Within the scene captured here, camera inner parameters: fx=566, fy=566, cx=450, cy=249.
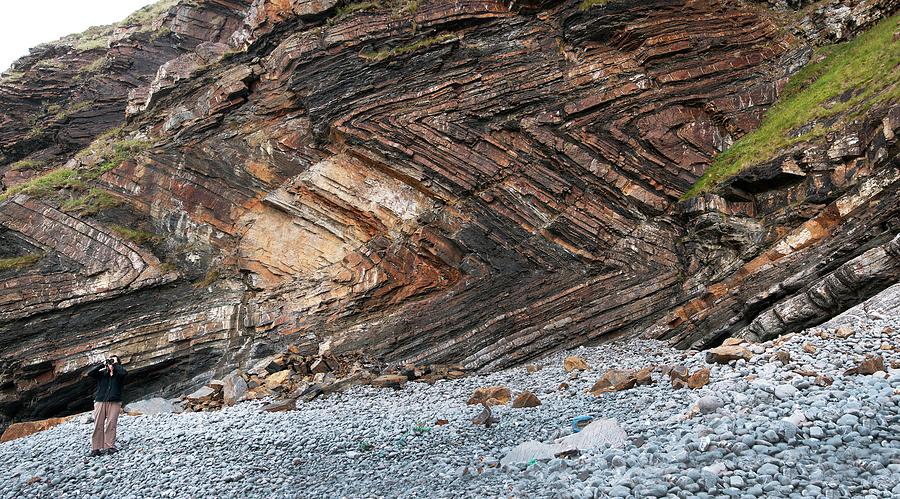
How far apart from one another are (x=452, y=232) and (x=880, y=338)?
11345mm

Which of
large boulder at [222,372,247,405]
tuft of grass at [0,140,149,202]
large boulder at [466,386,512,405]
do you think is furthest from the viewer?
tuft of grass at [0,140,149,202]

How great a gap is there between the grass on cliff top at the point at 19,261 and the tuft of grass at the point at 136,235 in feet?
7.77

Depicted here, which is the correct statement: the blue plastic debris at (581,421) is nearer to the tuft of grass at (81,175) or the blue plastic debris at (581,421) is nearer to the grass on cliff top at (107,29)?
the tuft of grass at (81,175)

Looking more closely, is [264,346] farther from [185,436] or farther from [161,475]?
[161,475]

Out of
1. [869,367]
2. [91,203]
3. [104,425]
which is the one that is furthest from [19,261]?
[869,367]

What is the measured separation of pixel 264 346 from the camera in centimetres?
1753

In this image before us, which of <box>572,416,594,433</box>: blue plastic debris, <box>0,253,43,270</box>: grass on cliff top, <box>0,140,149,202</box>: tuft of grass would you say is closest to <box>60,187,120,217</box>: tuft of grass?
<box>0,140,149,202</box>: tuft of grass

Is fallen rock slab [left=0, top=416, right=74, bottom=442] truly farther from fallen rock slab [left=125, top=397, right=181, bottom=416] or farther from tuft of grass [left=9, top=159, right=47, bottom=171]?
tuft of grass [left=9, top=159, right=47, bottom=171]

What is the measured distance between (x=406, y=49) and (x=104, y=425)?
46.7 feet

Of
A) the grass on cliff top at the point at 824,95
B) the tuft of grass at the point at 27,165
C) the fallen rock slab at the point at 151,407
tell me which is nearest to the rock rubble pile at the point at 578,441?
the fallen rock slab at the point at 151,407

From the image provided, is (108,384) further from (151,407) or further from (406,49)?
(406,49)

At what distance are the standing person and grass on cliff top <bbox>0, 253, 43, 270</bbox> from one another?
10.8 metres

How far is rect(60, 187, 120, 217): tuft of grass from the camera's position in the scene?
64.4 ft

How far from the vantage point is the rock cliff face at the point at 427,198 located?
52.6 ft
